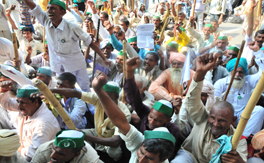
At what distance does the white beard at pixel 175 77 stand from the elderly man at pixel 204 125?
150 cm

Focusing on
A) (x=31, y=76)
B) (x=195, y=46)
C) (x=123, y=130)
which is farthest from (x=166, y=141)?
(x=195, y=46)

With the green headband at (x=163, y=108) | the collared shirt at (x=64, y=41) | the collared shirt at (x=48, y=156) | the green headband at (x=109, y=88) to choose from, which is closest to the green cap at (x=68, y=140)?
the collared shirt at (x=48, y=156)

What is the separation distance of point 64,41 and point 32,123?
152 cm

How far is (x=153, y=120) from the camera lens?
243 cm

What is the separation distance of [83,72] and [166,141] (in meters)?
2.52

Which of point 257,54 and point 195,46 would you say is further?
point 195,46

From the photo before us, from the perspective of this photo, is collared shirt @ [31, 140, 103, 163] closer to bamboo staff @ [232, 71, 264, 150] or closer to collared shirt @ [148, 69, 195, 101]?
bamboo staff @ [232, 71, 264, 150]

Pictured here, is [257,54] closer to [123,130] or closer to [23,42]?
[123,130]

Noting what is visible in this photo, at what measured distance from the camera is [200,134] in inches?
98.4

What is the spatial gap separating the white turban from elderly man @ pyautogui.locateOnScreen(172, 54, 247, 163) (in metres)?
1.63

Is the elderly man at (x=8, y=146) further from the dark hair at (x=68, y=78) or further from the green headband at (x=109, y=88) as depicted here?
the dark hair at (x=68, y=78)

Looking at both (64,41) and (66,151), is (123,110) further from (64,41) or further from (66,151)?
(64,41)

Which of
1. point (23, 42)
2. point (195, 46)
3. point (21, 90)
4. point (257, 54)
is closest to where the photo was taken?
point (21, 90)

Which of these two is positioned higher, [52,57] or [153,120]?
[52,57]
